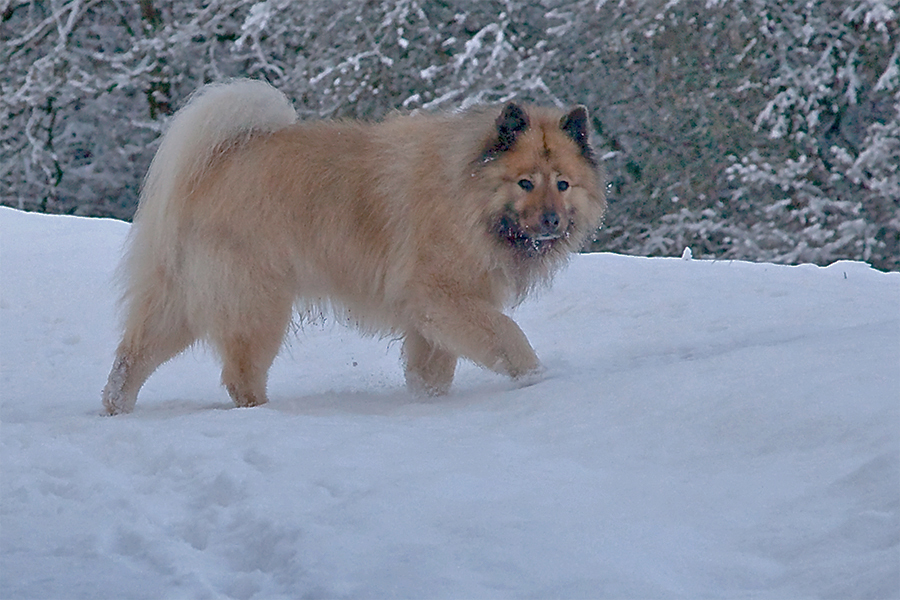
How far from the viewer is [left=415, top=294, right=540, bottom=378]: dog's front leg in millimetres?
4270

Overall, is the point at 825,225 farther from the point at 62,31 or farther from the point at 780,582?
the point at 780,582

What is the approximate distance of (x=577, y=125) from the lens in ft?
14.9

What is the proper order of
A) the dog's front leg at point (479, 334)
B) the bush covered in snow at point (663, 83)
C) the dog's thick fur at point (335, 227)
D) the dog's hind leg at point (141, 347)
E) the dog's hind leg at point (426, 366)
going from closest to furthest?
1. the dog's front leg at point (479, 334)
2. the dog's thick fur at point (335, 227)
3. the dog's hind leg at point (141, 347)
4. the dog's hind leg at point (426, 366)
5. the bush covered in snow at point (663, 83)

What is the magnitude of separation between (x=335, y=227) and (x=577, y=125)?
1.20m

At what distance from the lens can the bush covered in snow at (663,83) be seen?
11.7 meters

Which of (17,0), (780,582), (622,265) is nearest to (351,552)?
(780,582)

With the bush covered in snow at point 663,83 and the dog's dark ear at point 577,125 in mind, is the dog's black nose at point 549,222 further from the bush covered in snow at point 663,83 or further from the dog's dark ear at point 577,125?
the bush covered in snow at point 663,83

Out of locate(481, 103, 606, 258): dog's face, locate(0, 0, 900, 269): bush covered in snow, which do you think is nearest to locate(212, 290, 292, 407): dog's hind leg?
locate(481, 103, 606, 258): dog's face

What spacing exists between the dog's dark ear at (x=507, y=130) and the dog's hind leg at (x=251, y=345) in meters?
1.13

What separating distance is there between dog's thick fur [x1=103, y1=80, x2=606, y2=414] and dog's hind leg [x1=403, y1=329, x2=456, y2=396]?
0.03 meters

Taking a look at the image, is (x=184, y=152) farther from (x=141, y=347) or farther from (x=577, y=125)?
(x=577, y=125)

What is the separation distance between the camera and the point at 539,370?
4.26 metres

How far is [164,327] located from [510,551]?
2.79 meters

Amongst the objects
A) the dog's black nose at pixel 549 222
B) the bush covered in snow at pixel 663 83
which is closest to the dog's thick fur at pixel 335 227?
the dog's black nose at pixel 549 222
